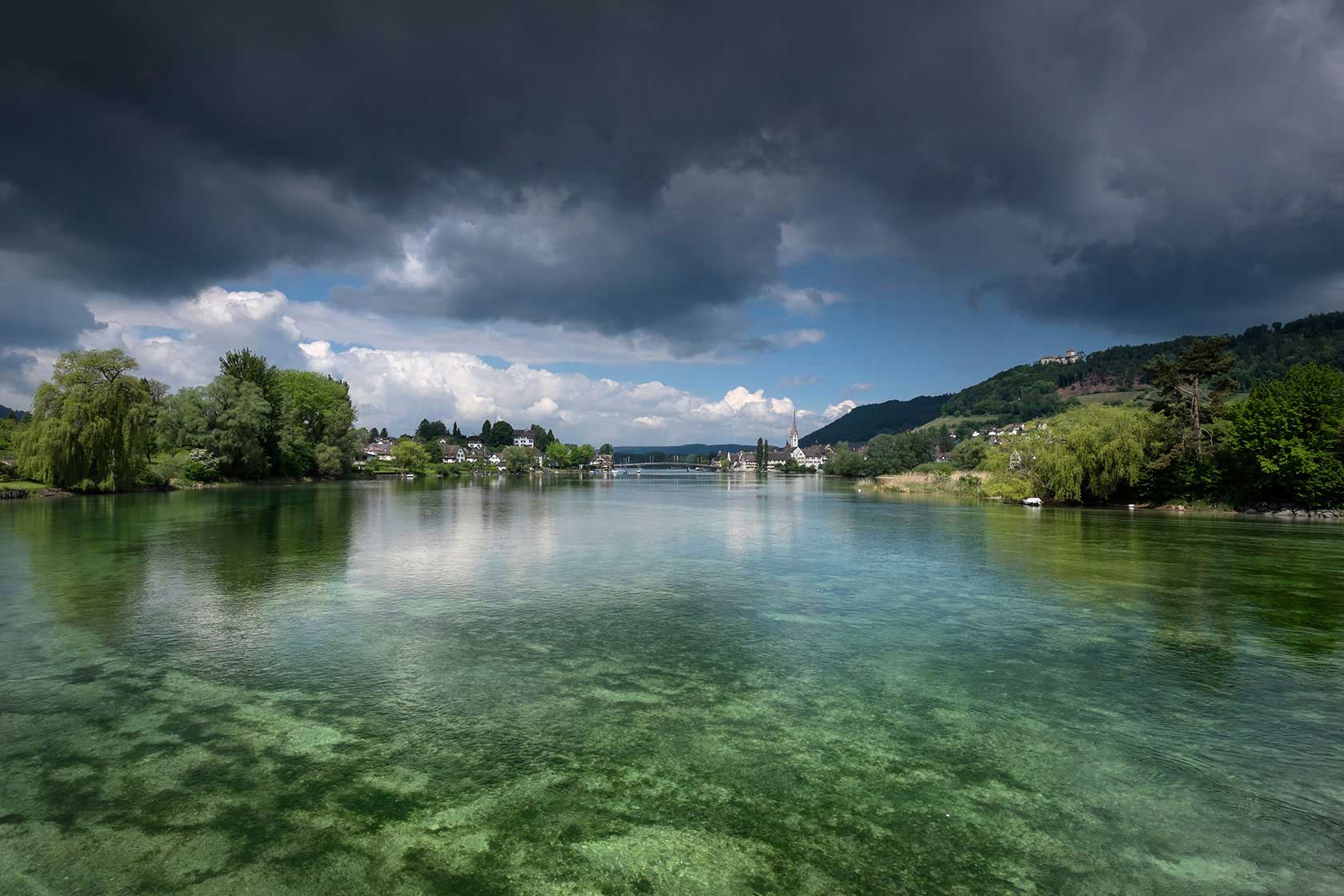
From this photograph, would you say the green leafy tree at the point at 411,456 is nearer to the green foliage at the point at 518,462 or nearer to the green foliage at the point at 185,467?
the green foliage at the point at 518,462

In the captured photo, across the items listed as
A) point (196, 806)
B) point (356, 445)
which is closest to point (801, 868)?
point (196, 806)

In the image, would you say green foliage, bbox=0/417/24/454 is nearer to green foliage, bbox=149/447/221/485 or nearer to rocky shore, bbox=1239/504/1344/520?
green foliage, bbox=149/447/221/485

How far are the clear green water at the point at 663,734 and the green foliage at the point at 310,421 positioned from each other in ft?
250

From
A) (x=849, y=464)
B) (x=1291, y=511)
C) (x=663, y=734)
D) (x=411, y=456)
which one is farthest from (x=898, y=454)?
(x=663, y=734)

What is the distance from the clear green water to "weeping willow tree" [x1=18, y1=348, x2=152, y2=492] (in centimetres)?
4347

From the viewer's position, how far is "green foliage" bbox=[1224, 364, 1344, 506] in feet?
131

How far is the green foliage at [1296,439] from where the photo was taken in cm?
3988

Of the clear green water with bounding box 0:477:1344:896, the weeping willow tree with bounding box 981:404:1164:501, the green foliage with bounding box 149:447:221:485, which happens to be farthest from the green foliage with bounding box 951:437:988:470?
the green foliage with bounding box 149:447:221:485

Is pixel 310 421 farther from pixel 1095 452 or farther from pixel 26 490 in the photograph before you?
pixel 1095 452

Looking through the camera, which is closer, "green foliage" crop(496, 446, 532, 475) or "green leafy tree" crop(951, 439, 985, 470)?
"green leafy tree" crop(951, 439, 985, 470)

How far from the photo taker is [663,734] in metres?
7.64

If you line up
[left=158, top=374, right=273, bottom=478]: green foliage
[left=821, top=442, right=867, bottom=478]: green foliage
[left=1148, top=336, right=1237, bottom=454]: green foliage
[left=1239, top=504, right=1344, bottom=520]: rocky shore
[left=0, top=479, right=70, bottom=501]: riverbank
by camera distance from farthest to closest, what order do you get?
[left=821, top=442, right=867, bottom=478]: green foliage
[left=158, top=374, right=273, bottom=478]: green foliage
[left=0, top=479, right=70, bottom=501]: riverbank
[left=1148, top=336, right=1237, bottom=454]: green foliage
[left=1239, top=504, right=1344, bottom=520]: rocky shore

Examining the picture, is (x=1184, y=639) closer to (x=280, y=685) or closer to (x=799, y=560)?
(x=799, y=560)

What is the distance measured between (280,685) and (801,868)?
25.1 feet
